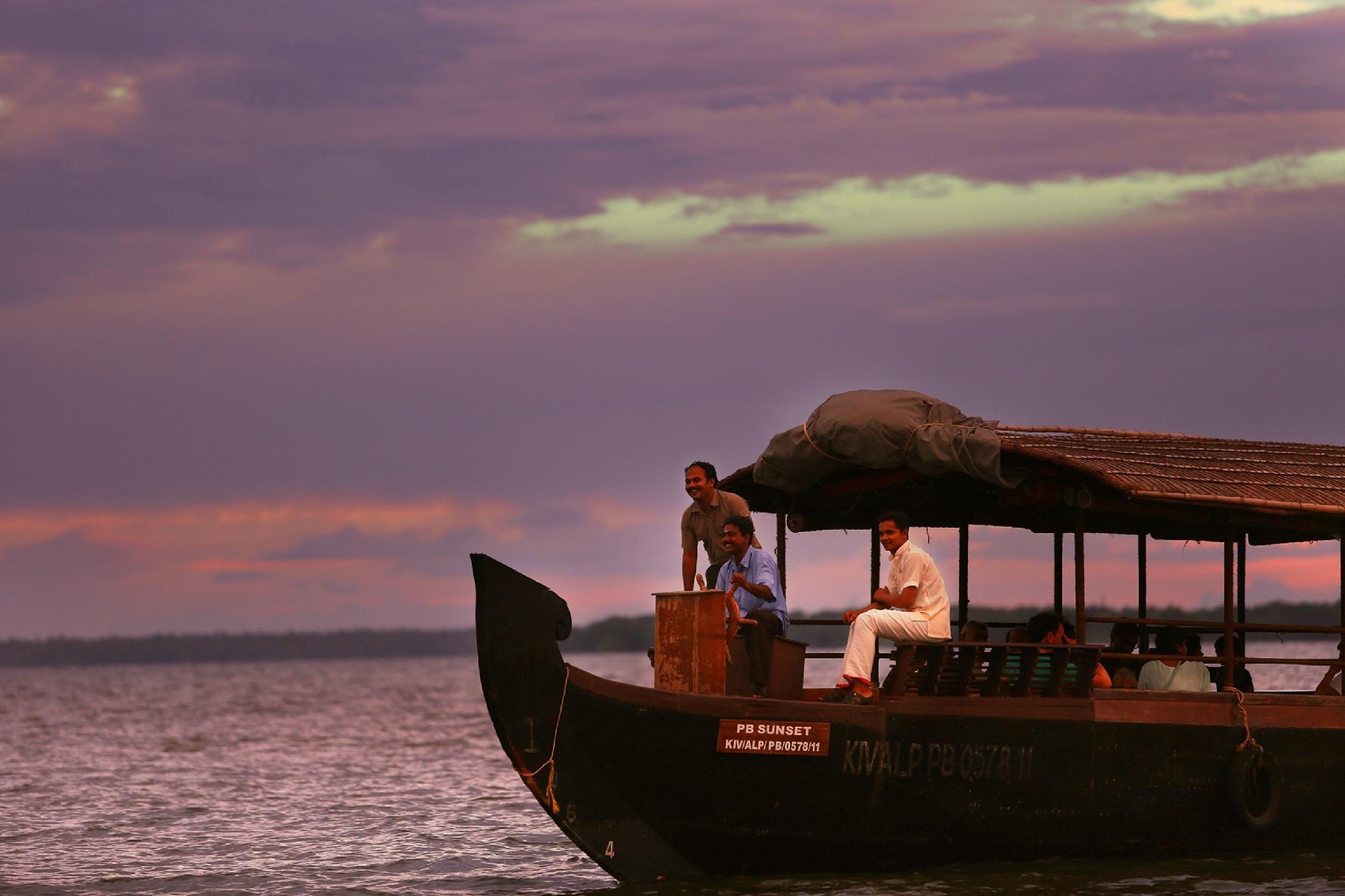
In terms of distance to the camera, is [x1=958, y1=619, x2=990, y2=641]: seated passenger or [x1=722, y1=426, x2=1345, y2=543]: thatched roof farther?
[x1=958, y1=619, x2=990, y2=641]: seated passenger

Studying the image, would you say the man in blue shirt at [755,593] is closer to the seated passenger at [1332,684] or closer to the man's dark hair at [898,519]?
the man's dark hair at [898,519]

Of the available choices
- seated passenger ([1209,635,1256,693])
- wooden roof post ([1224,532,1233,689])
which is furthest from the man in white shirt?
seated passenger ([1209,635,1256,693])

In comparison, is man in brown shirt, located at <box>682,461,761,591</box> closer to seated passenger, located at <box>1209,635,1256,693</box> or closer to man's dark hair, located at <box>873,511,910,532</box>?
man's dark hair, located at <box>873,511,910,532</box>

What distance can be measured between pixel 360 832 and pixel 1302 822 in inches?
363

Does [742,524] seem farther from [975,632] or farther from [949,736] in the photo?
[975,632]

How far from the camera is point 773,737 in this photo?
10.4 metres

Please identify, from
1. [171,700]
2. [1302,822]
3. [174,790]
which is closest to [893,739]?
[1302,822]

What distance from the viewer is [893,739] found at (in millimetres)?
10719

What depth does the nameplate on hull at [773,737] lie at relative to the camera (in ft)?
33.9

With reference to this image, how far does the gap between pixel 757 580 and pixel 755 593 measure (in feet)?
0.44

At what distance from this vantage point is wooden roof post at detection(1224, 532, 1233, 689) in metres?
11.8

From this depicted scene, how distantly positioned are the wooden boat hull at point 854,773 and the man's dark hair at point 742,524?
3.76ft

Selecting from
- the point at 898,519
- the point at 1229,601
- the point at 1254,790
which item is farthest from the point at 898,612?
the point at 1254,790

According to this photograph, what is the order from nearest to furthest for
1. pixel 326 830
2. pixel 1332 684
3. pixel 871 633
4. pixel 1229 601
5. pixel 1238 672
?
pixel 871 633, pixel 1229 601, pixel 1238 672, pixel 1332 684, pixel 326 830
